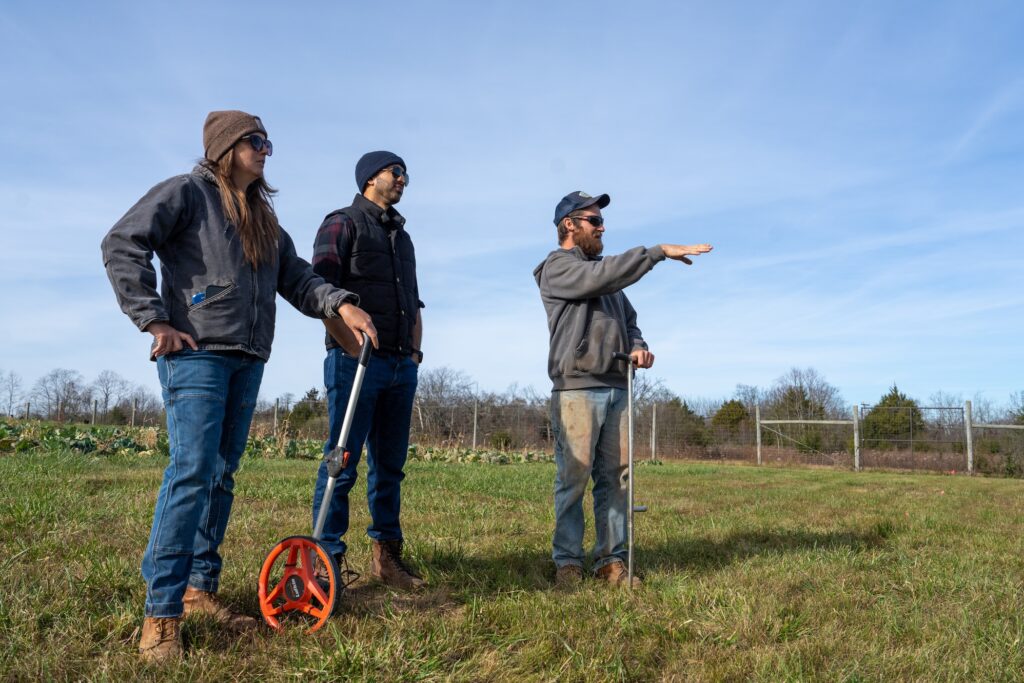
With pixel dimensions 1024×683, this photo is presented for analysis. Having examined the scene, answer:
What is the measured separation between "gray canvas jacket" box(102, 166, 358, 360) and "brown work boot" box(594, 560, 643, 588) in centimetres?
216

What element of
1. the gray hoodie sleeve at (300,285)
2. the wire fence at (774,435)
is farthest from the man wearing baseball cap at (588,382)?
the wire fence at (774,435)

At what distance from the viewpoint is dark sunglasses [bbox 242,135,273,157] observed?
115 inches

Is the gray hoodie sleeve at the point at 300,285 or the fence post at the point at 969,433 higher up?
the gray hoodie sleeve at the point at 300,285

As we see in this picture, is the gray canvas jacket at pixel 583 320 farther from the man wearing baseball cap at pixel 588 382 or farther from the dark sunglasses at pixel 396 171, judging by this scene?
the dark sunglasses at pixel 396 171

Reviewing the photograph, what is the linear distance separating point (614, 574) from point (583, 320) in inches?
55.1

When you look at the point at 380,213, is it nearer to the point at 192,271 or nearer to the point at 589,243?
the point at 589,243

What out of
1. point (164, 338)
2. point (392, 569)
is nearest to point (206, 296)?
point (164, 338)

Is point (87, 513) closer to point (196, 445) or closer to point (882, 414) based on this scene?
point (196, 445)

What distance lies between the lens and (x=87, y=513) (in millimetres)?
4793

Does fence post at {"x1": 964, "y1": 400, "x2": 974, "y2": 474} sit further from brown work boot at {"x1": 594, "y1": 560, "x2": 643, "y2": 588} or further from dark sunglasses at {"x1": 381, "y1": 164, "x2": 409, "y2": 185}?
dark sunglasses at {"x1": 381, "y1": 164, "x2": 409, "y2": 185}

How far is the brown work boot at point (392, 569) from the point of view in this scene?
3590mm

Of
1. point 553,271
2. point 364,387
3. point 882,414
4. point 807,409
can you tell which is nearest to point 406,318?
point 364,387

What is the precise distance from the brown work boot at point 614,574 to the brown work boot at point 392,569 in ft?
3.25

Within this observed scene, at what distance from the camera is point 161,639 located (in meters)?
2.49
